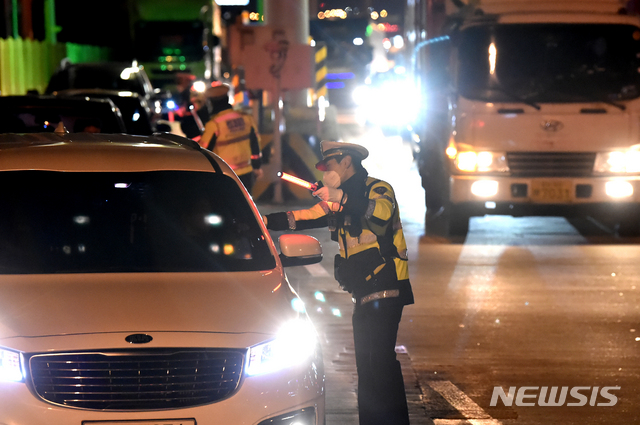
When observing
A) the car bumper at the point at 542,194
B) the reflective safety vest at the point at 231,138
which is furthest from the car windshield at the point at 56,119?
the car bumper at the point at 542,194

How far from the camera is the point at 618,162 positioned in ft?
40.2

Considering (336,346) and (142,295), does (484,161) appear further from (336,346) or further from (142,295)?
(142,295)

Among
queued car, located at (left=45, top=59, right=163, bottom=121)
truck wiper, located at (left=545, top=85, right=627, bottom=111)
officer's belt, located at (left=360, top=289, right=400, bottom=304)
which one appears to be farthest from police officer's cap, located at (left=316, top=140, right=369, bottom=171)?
queued car, located at (left=45, top=59, right=163, bottom=121)

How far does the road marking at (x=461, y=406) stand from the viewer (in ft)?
19.4

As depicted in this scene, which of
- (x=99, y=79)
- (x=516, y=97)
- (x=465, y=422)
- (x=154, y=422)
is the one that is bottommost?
(x=465, y=422)

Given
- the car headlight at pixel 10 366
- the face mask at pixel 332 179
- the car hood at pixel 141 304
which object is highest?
the face mask at pixel 332 179

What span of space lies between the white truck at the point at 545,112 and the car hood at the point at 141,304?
7803 mm

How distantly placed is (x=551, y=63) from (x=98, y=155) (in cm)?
815

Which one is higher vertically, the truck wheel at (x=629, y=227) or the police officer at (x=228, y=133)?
the police officer at (x=228, y=133)

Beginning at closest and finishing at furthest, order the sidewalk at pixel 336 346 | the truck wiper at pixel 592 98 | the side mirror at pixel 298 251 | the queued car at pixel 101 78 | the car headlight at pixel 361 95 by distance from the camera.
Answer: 1. the side mirror at pixel 298 251
2. the sidewalk at pixel 336 346
3. the truck wiper at pixel 592 98
4. the queued car at pixel 101 78
5. the car headlight at pixel 361 95

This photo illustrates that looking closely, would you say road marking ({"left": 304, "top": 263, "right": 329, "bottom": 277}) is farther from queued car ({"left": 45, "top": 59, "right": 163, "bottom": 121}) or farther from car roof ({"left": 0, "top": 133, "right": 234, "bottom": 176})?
queued car ({"left": 45, "top": 59, "right": 163, "bottom": 121})

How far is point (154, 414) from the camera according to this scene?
4.02 meters

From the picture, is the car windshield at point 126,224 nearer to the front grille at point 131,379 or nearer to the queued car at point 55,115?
the front grille at point 131,379

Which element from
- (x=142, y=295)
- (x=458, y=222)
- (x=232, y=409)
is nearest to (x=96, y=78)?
(x=458, y=222)
